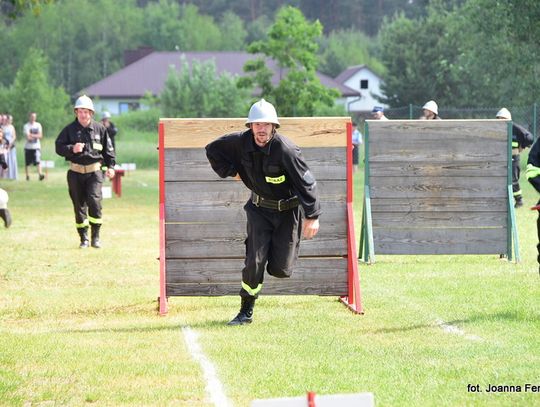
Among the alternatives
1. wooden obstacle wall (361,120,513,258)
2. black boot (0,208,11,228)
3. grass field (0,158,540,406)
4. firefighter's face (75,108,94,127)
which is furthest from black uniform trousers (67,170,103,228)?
wooden obstacle wall (361,120,513,258)

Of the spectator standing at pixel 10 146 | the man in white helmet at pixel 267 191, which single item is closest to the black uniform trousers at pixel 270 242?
the man in white helmet at pixel 267 191

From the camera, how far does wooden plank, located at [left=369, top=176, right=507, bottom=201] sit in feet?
51.0

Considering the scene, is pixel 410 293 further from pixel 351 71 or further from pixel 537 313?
pixel 351 71

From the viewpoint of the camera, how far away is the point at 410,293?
12.4m

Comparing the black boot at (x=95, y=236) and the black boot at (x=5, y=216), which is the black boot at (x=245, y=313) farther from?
the black boot at (x=5, y=216)

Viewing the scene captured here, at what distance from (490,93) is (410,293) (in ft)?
180

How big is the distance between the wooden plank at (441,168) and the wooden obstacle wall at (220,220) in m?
3.85

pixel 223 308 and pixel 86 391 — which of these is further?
pixel 223 308

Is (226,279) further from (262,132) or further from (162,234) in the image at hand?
(262,132)

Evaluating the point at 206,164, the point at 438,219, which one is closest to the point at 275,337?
the point at 206,164

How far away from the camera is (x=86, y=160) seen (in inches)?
682

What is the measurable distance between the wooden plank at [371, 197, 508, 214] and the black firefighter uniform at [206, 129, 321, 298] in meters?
5.30

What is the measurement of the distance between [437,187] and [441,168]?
0.26 metres

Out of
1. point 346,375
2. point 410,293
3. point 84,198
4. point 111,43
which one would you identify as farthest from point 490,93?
point 111,43
